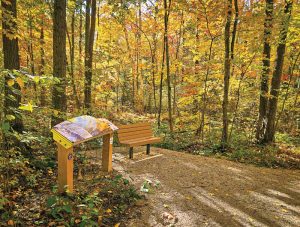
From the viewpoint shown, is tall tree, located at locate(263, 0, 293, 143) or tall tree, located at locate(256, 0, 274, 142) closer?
tall tree, located at locate(256, 0, 274, 142)

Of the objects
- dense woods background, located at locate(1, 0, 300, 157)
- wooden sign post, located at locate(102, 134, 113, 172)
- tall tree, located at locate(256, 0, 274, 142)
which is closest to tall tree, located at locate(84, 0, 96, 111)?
dense woods background, located at locate(1, 0, 300, 157)

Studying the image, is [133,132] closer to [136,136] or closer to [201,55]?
[136,136]

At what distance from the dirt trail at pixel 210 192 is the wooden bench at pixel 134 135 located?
0.48 metres

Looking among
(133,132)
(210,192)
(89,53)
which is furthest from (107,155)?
(89,53)

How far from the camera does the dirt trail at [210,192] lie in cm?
399

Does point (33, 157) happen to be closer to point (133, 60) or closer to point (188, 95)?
point (188, 95)

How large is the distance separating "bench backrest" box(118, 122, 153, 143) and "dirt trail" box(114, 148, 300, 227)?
22.9 inches

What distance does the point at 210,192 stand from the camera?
5105mm

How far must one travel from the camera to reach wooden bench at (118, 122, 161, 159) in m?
6.78

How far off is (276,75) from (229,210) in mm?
6459

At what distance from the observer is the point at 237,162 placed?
25.8ft

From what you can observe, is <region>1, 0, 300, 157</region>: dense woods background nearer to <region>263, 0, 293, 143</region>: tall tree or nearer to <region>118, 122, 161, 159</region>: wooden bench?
<region>263, 0, 293, 143</region>: tall tree

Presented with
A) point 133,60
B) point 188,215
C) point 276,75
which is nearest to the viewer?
point 188,215

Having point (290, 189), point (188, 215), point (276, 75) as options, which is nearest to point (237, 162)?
point (290, 189)
